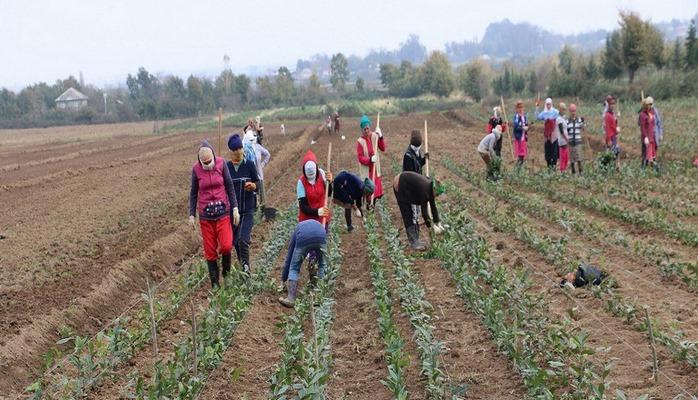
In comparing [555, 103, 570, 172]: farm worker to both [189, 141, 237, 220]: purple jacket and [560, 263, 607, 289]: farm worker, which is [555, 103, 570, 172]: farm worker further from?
[189, 141, 237, 220]: purple jacket

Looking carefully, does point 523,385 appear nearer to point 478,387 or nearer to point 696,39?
point 478,387

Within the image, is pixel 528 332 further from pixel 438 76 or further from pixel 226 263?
pixel 438 76

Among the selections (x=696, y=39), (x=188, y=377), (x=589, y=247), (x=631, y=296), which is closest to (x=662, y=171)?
(x=589, y=247)

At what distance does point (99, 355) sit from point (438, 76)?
75.4m

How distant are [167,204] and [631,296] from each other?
1087 cm

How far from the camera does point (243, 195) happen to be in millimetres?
9398

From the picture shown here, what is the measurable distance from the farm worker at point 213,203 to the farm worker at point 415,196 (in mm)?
2454

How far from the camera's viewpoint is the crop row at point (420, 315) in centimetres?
557

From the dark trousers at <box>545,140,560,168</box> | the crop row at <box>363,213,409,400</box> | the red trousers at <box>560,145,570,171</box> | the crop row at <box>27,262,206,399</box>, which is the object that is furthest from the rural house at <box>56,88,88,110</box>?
the crop row at <box>27,262,206,399</box>

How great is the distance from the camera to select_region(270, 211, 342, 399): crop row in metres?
5.28

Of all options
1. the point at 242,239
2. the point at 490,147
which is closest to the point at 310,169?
the point at 242,239

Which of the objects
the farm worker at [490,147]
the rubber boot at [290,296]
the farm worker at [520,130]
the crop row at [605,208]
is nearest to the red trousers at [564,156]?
the crop row at [605,208]

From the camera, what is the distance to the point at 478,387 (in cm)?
581

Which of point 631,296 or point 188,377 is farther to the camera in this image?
point 631,296
